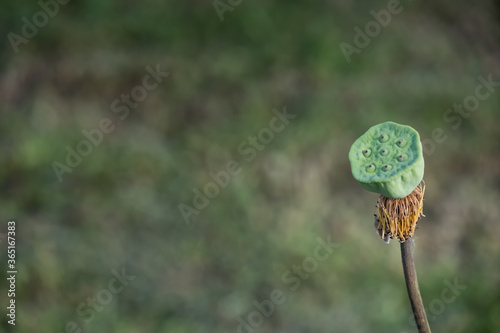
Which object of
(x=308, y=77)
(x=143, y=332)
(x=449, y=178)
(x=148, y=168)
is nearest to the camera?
(x=143, y=332)

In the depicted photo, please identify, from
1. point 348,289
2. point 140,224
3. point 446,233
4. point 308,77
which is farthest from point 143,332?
point 308,77

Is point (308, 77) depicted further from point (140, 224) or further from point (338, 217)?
point (140, 224)
